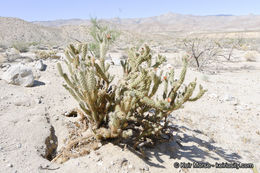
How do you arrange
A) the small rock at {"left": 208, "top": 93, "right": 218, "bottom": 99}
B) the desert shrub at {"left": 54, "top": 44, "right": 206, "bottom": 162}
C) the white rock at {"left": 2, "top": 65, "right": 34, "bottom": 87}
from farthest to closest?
the small rock at {"left": 208, "top": 93, "right": 218, "bottom": 99}, the white rock at {"left": 2, "top": 65, "right": 34, "bottom": 87}, the desert shrub at {"left": 54, "top": 44, "right": 206, "bottom": 162}

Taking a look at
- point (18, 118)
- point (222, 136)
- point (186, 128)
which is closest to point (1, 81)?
point (18, 118)

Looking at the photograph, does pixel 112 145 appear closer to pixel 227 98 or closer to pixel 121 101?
pixel 121 101

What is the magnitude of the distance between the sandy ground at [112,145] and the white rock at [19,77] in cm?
12

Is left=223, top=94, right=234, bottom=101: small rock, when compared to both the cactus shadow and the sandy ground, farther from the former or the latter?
the cactus shadow

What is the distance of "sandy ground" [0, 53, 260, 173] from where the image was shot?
7.64 ft

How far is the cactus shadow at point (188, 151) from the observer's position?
2604 millimetres

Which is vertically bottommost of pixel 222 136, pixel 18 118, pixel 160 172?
pixel 222 136

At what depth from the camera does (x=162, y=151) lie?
8.98 feet

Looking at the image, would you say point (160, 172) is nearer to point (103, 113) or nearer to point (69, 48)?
point (103, 113)

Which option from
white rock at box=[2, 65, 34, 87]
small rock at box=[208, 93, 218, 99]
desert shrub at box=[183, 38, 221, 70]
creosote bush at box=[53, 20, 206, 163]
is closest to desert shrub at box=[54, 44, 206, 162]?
creosote bush at box=[53, 20, 206, 163]

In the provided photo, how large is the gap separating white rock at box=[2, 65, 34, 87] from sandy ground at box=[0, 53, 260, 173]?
123mm

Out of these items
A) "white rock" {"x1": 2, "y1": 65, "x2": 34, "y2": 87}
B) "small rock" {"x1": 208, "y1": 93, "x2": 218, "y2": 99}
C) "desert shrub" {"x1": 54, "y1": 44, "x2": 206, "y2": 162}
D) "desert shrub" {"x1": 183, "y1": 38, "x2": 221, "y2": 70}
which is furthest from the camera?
"desert shrub" {"x1": 183, "y1": 38, "x2": 221, "y2": 70}

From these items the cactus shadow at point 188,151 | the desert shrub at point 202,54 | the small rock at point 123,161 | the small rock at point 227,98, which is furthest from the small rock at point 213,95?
the small rock at point 123,161

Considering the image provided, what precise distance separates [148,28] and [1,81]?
108 m
